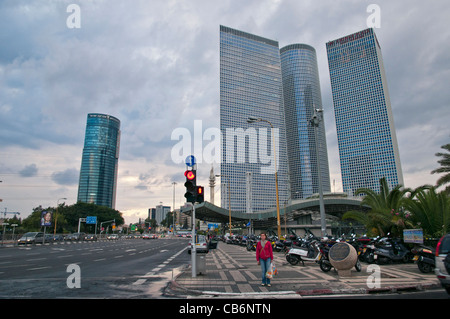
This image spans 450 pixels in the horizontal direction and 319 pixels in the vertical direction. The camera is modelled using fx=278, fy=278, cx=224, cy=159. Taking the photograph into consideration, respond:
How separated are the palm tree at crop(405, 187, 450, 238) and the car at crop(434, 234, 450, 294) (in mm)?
10037

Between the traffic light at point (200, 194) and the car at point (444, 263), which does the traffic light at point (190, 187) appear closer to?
the traffic light at point (200, 194)

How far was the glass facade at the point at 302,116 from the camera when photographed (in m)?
176

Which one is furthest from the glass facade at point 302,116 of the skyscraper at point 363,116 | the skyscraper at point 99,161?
the skyscraper at point 99,161

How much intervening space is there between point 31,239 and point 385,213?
4556 cm

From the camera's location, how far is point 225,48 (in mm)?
160750

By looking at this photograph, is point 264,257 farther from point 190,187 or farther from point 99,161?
point 99,161

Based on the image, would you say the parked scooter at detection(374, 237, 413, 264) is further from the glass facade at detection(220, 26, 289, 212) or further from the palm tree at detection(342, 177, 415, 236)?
the glass facade at detection(220, 26, 289, 212)

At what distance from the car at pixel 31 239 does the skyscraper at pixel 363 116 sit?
141 m

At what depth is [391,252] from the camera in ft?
40.9
